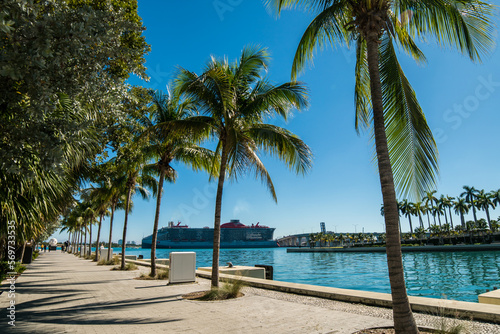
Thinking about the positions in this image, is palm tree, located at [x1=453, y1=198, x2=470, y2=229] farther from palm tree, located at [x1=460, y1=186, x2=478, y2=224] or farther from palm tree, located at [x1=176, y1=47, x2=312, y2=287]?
palm tree, located at [x1=176, y1=47, x2=312, y2=287]

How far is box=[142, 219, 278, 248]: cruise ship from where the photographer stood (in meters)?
135

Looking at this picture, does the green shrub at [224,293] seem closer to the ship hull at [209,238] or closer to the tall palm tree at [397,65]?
the tall palm tree at [397,65]

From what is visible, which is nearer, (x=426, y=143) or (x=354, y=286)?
(x=426, y=143)

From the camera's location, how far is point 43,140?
10.1 ft

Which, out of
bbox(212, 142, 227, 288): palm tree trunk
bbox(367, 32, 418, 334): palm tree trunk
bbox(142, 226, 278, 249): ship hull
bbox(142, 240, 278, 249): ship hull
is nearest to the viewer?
bbox(367, 32, 418, 334): palm tree trunk

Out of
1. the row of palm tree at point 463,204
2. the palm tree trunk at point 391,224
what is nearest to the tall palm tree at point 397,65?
the palm tree trunk at point 391,224

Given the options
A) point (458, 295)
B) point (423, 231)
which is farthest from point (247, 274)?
point (423, 231)

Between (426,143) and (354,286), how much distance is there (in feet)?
49.6

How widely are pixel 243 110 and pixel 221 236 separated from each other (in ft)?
436

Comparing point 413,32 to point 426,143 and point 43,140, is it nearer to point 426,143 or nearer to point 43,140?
point 426,143

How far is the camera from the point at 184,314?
20.9ft

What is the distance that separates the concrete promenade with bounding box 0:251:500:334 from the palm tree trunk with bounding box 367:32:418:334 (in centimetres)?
102

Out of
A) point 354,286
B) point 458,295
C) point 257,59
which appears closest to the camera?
point 257,59

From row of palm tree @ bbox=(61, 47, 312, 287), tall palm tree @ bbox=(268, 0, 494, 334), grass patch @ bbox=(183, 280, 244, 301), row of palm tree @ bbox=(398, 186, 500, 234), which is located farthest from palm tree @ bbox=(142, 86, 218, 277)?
row of palm tree @ bbox=(398, 186, 500, 234)
